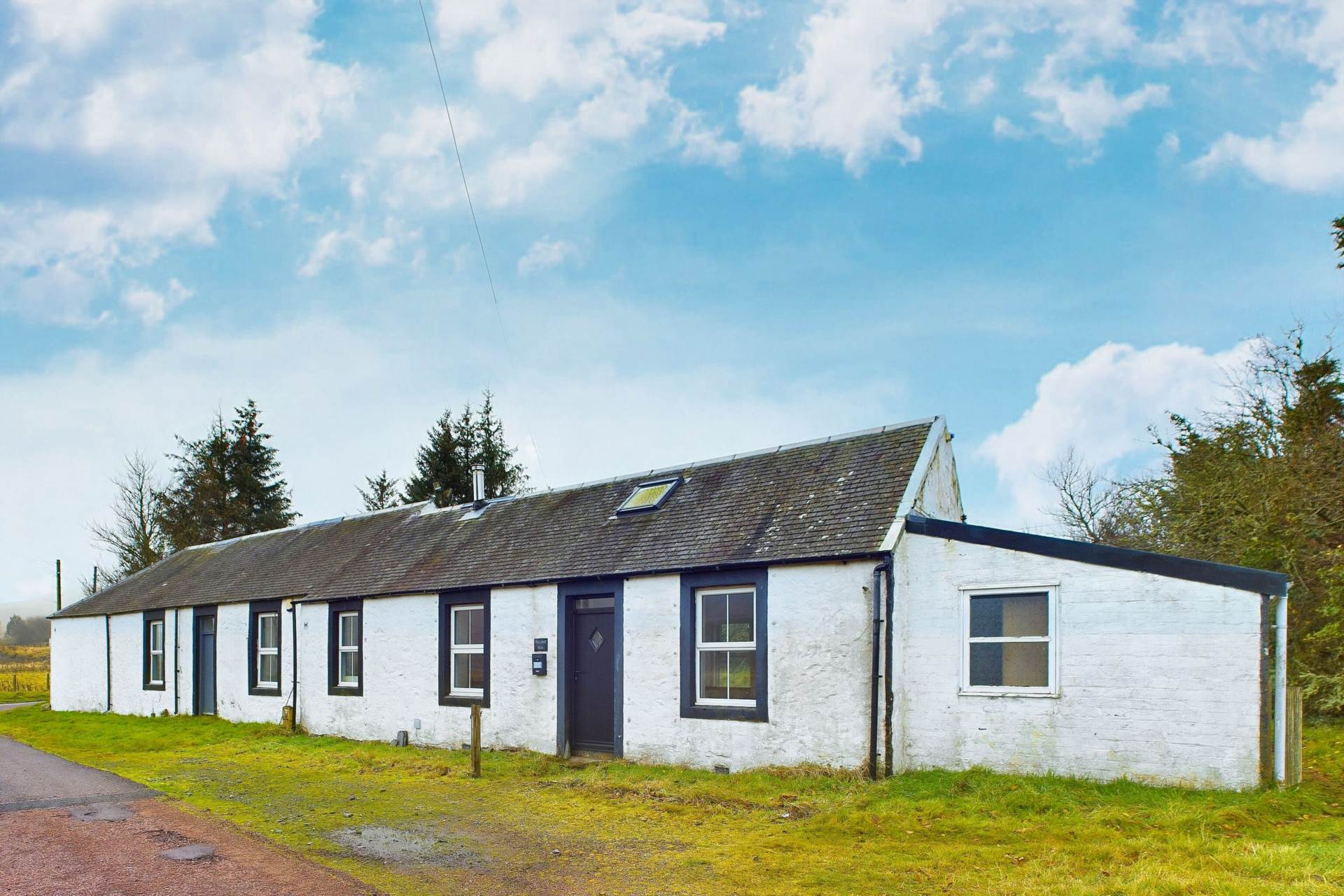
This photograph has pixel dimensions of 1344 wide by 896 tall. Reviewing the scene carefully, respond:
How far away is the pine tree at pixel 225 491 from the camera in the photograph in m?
50.0

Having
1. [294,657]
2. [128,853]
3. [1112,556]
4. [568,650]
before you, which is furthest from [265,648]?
[1112,556]

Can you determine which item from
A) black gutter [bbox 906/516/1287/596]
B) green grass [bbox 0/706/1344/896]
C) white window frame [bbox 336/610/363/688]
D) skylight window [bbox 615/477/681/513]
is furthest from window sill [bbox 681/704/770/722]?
white window frame [bbox 336/610/363/688]

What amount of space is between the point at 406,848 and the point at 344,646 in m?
11.7

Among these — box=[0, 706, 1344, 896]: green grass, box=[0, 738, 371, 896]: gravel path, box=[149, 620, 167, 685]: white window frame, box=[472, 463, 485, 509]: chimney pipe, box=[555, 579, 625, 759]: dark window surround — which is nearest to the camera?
box=[0, 706, 1344, 896]: green grass

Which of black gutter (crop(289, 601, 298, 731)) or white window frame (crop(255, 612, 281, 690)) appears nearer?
black gutter (crop(289, 601, 298, 731))

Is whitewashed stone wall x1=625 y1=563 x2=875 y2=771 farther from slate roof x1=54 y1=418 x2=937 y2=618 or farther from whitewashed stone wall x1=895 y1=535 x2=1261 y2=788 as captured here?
whitewashed stone wall x1=895 y1=535 x2=1261 y2=788

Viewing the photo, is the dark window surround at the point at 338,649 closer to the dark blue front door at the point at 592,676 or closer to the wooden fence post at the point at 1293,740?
the dark blue front door at the point at 592,676

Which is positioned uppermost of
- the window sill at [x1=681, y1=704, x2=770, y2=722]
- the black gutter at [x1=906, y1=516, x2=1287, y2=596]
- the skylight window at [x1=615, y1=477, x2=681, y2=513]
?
the skylight window at [x1=615, y1=477, x2=681, y2=513]

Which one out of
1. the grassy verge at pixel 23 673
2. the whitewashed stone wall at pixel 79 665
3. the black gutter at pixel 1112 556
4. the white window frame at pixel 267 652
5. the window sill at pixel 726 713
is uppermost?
the black gutter at pixel 1112 556

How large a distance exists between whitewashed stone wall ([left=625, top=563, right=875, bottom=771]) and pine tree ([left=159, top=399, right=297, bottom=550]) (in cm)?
4130

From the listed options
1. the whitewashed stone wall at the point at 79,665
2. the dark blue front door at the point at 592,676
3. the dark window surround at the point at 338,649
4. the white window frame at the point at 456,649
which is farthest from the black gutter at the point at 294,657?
the whitewashed stone wall at the point at 79,665

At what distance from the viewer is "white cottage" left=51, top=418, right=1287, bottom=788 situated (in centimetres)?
1041

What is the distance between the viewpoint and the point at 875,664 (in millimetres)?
12016

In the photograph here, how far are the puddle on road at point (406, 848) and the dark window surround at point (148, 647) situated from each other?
19199 mm
